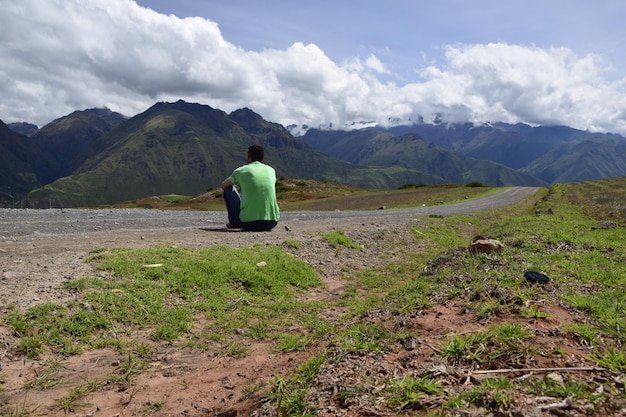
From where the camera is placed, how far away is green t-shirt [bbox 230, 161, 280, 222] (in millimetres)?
12680

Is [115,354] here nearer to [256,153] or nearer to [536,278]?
[536,278]

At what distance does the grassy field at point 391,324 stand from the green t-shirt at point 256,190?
2166mm

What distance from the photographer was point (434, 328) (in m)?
5.54

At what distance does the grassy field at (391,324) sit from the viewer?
3.83 m

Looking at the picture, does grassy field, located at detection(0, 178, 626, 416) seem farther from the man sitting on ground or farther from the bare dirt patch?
the man sitting on ground

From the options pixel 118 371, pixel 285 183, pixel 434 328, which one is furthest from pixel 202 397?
pixel 285 183

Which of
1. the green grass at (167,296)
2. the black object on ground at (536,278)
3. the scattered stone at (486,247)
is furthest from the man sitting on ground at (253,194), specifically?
the black object on ground at (536,278)

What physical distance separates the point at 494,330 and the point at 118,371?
5.23 metres

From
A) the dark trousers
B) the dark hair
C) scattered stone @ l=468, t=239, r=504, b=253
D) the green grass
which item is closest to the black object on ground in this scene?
scattered stone @ l=468, t=239, r=504, b=253

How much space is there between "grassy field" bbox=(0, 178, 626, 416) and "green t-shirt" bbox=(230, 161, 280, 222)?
2166 millimetres

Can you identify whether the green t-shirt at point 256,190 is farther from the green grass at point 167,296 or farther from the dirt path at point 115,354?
the green grass at point 167,296

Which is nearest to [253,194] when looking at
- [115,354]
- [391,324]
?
[115,354]

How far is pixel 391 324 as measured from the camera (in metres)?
6.02

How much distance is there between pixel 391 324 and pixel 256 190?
316 inches
